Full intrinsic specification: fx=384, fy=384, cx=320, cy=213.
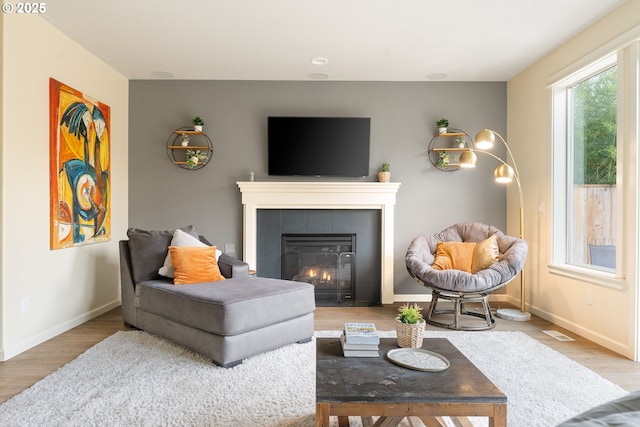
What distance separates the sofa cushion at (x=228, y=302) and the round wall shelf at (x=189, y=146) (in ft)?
5.67

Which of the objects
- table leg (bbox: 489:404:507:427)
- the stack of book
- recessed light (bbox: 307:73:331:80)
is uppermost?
recessed light (bbox: 307:73:331:80)

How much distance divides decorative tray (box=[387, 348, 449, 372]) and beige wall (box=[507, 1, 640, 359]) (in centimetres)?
204

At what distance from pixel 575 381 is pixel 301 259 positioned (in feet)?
9.52

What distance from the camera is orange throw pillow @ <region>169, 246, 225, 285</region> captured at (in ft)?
10.8

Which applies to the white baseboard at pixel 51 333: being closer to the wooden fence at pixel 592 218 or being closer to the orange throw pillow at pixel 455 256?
the orange throw pillow at pixel 455 256

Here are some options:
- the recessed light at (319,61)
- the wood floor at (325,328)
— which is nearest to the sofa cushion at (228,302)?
the wood floor at (325,328)

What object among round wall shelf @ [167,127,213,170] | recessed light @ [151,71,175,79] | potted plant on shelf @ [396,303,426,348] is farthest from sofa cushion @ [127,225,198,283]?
potted plant on shelf @ [396,303,426,348]

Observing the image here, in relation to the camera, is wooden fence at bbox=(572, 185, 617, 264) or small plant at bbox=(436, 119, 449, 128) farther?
small plant at bbox=(436, 119, 449, 128)

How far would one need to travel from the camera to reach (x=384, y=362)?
1.74 metres

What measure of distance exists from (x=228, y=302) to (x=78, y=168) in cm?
220

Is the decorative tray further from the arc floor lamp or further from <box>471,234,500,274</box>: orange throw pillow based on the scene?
the arc floor lamp

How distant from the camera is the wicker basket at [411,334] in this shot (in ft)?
6.28

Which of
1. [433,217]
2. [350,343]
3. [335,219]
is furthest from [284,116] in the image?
[350,343]

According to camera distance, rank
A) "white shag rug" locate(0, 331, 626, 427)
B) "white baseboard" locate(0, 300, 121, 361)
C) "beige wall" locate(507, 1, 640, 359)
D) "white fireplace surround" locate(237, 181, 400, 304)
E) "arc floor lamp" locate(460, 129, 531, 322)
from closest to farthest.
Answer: "white shag rug" locate(0, 331, 626, 427) → "white baseboard" locate(0, 300, 121, 361) → "beige wall" locate(507, 1, 640, 359) → "arc floor lamp" locate(460, 129, 531, 322) → "white fireplace surround" locate(237, 181, 400, 304)
